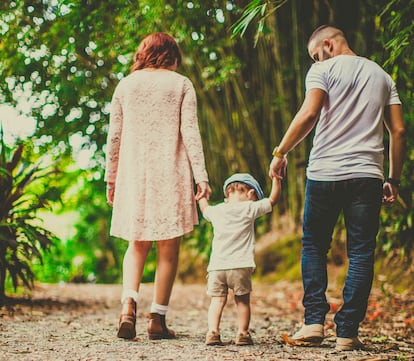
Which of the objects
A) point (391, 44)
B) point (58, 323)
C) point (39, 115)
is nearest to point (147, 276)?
point (39, 115)

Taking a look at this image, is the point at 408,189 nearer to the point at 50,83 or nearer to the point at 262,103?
the point at 262,103

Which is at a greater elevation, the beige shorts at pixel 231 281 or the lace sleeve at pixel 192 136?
the lace sleeve at pixel 192 136

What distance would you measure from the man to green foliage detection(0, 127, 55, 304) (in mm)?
2363

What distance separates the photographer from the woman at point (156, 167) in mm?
3301

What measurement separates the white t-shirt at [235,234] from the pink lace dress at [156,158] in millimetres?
276

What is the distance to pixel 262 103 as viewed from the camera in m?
7.46

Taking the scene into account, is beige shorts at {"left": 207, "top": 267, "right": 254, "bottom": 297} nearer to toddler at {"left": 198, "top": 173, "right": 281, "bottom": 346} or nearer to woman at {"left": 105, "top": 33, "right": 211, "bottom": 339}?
toddler at {"left": 198, "top": 173, "right": 281, "bottom": 346}

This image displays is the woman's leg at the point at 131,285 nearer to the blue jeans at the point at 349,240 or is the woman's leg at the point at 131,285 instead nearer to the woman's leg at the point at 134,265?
the woman's leg at the point at 134,265

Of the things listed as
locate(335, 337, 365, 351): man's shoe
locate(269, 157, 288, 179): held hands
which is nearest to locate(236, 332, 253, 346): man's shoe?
locate(335, 337, 365, 351): man's shoe

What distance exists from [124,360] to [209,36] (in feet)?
11.9

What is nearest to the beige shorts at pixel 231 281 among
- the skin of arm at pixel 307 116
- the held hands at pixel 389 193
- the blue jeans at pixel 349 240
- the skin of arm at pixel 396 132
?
the blue jeans at pixel 349 240

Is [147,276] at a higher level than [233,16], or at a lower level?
lower

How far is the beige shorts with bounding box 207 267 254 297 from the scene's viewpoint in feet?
9.91

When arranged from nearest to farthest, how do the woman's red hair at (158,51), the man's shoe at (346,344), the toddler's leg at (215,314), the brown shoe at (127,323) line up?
the man's shoe at (346,344) → the toddler's leg at (215,314) → the brown shoe at (127,323) → the woman's red hair at (158,51)
